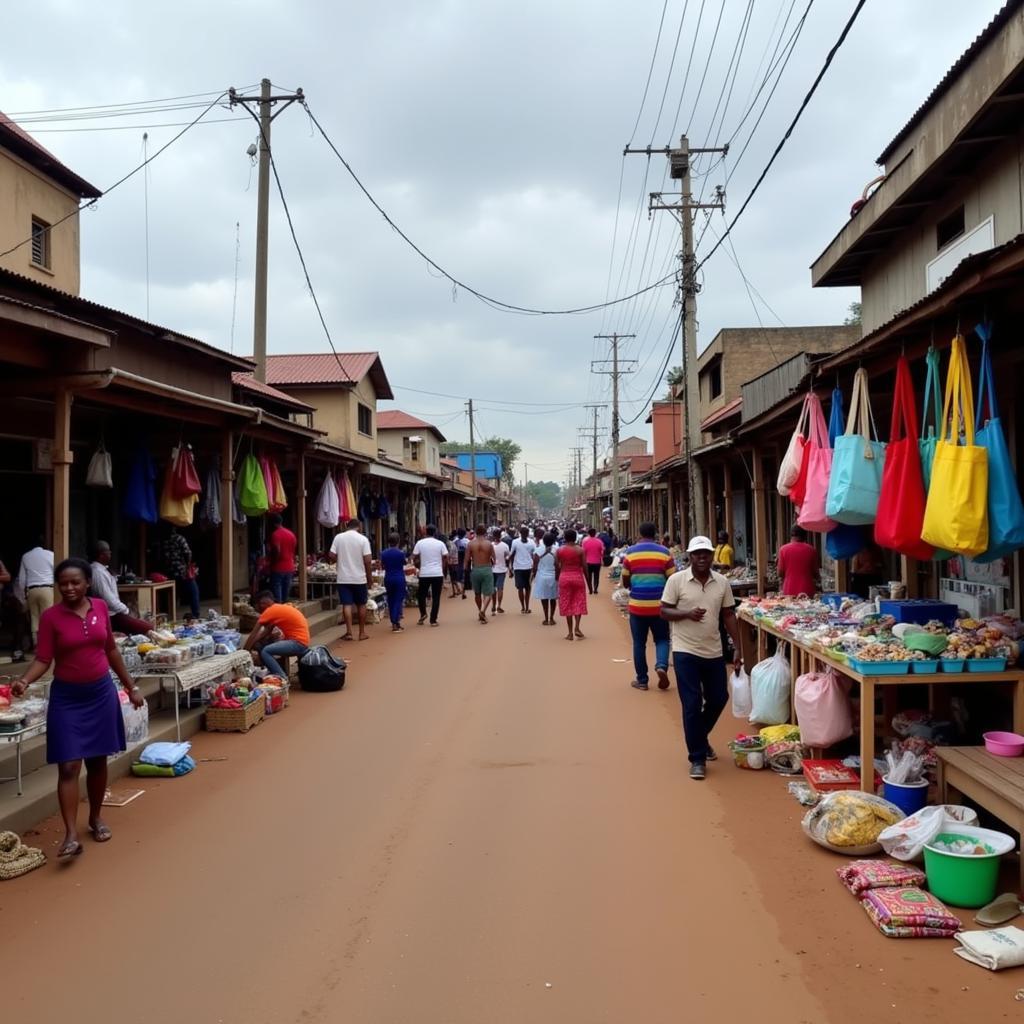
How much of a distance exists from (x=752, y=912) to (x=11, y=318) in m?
6.10

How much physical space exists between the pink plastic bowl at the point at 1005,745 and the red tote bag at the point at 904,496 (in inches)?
50.8

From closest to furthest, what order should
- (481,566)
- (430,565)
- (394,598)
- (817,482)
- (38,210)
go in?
(817,482)
(394,598)
(430,565)
(481,566)
(38,210)

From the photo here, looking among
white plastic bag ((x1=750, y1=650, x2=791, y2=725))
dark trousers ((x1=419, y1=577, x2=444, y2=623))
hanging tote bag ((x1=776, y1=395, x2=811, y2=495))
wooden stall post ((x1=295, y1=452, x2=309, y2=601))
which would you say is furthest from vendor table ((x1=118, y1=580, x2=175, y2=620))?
hanging tote bag ((x1=776, y1=395, x2=811, y2=495))

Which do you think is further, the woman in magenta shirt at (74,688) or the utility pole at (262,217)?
the utility pole at (262,217)

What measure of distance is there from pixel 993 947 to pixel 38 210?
20551mm

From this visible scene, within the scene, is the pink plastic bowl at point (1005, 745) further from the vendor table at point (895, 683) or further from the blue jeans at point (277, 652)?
the blue jeans at point (277, 652)

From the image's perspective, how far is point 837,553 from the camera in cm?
807

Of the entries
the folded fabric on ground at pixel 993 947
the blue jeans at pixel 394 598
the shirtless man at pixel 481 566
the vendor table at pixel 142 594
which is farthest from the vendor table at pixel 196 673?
the shirtless man at pixel 481 566


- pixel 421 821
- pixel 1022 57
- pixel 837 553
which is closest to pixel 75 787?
pixel 421 821

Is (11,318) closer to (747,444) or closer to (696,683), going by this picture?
(696,683)

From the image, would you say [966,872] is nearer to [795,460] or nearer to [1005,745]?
[1005,745]

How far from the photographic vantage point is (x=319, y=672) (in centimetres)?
1037

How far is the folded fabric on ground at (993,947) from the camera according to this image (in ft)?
12.3

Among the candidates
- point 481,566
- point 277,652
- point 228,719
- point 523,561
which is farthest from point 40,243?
point 228,719
